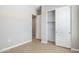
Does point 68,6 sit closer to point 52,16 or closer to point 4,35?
point 52,16

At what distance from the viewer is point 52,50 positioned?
203cm

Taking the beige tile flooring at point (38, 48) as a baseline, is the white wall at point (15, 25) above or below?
above

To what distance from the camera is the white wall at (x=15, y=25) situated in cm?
195

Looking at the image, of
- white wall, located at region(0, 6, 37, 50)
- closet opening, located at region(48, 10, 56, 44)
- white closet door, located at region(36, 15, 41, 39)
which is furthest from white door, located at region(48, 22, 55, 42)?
white wall, located at region(0, 6, 37, 50)

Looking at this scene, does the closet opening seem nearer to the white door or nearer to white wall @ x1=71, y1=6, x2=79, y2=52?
the white door

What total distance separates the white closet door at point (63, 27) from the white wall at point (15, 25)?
0.66 m

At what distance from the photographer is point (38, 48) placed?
205 cm

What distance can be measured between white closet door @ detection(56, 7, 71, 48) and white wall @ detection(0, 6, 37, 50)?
0.66m

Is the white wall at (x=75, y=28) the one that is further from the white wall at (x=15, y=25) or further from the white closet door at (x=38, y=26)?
the white wall at (x=15, y=25)

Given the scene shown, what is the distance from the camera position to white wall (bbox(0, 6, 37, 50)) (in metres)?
1.95

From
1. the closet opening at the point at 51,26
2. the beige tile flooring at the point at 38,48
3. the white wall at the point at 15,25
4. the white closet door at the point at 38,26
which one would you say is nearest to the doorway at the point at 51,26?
the closet opening at the point at 51,26
